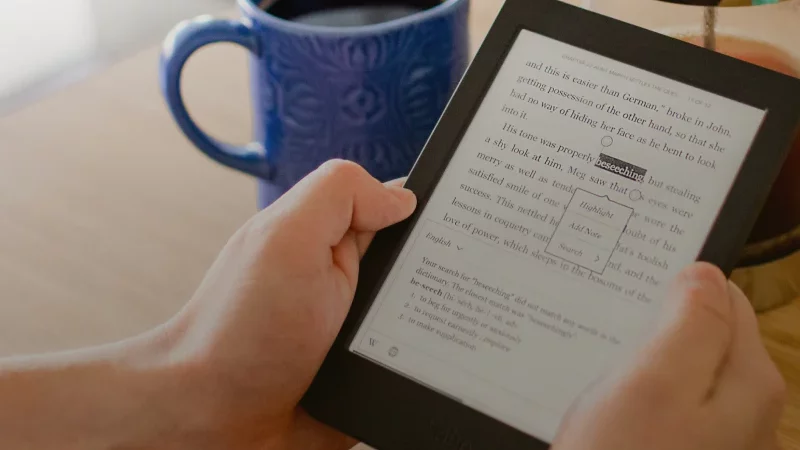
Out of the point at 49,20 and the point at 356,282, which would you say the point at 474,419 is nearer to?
the point at 356,282

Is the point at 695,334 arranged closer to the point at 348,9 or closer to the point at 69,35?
the point at 348,9

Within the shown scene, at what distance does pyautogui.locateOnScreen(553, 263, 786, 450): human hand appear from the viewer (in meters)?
0.28

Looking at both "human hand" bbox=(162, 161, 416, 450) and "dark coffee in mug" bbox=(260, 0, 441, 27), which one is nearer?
"human hand" bbox=(162, 161, 416, 450)

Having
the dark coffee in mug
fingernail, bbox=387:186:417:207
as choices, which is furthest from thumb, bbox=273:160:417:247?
the dark coffee in mug

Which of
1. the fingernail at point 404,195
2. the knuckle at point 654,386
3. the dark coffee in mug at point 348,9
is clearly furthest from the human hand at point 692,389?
the dark coffee in mug at point 348,9

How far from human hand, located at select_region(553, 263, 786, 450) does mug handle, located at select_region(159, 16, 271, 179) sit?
0.24 m

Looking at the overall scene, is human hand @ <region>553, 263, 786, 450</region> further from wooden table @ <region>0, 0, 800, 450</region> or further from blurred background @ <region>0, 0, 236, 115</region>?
blurred background @ <region>0, 0, 236, 115</region>

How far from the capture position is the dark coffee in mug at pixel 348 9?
0.45m

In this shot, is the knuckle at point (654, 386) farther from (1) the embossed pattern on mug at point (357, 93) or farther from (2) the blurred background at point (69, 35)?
(2) the blurred background at point (69, 35)

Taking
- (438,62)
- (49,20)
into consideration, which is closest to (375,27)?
(438,62)

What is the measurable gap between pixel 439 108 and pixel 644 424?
22 centimetres

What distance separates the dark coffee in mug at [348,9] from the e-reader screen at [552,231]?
97 mm

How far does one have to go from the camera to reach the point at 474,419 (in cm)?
33

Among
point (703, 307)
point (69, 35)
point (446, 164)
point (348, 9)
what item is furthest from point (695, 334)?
point (69, 35)
